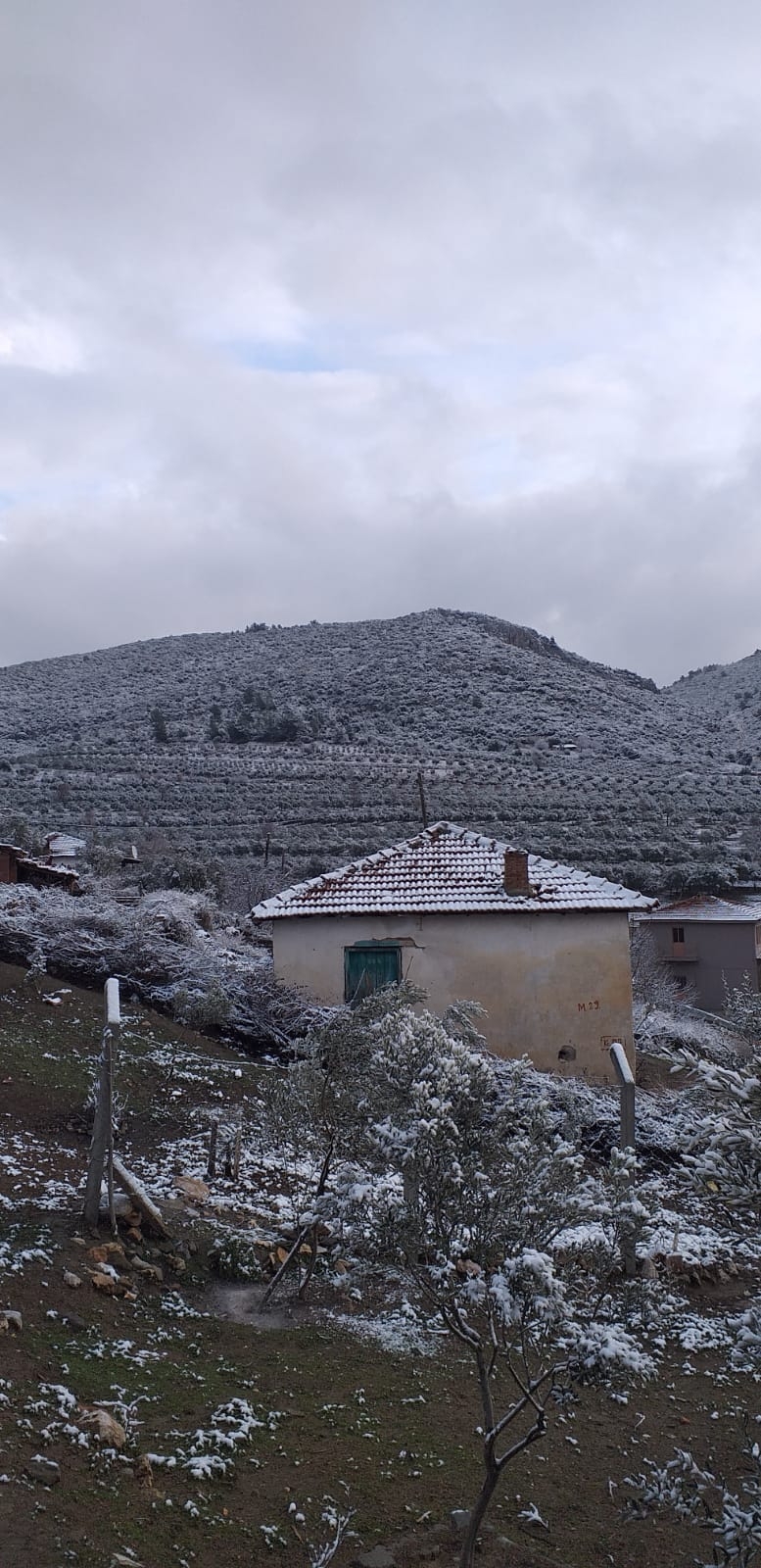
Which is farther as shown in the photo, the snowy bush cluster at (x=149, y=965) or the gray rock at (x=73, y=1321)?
the snowy bush cluster at (x=149, y=965)

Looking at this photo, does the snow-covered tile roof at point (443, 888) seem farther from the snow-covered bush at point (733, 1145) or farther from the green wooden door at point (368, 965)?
the snow-covered bush at point (733, 1145)

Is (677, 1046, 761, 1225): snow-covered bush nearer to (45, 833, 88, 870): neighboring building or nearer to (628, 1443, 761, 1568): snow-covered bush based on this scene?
(628, 1443, 761, 1568): snow-covered bush

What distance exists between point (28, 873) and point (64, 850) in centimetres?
975

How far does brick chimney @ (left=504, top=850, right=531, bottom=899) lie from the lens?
1588 centimetres

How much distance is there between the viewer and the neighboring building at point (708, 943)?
31688mm

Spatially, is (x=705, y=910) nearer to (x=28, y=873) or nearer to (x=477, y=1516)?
(x=28, y=873)

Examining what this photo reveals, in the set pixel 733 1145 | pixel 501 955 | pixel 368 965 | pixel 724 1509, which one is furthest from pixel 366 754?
pixel 724 1509

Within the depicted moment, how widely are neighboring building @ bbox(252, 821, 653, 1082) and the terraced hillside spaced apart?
12578mm

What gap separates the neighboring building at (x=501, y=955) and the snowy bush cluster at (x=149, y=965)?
88 centimetres

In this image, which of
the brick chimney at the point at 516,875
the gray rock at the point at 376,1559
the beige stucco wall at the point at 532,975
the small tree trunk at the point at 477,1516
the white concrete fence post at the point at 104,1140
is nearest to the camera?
the small tree trunk at the point at 477,1516

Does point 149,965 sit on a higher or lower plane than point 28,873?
lower

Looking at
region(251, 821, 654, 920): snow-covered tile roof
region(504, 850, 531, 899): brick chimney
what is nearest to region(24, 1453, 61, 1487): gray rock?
region(251, 821, 654, 920): snow-covered tile roof

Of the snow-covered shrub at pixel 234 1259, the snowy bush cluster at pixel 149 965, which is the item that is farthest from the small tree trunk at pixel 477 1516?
the snowy bush cluster at pixel 149 965

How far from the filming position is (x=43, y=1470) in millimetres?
4570
